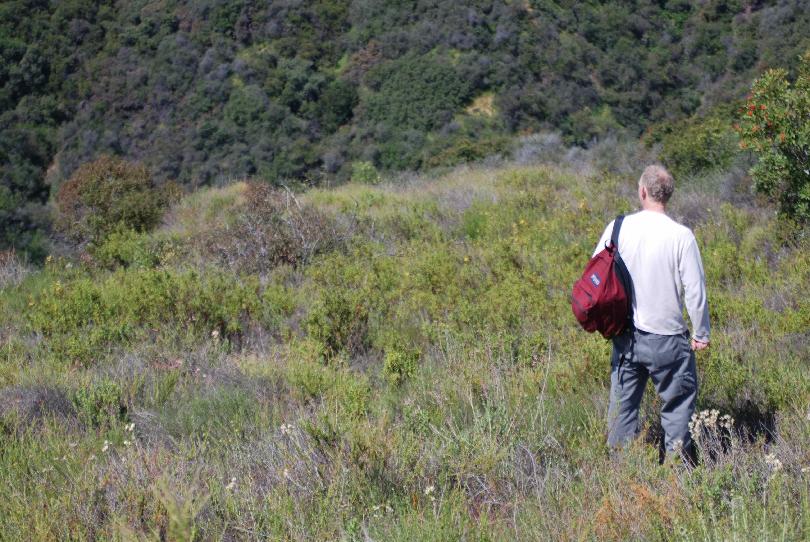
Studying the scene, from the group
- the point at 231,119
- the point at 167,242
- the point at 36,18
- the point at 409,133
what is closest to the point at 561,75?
the point at 409,133

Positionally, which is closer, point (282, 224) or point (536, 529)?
point (536, 529)

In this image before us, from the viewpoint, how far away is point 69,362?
6387 millimetres

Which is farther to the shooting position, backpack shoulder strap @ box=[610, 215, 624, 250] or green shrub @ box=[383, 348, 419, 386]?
green shrub @ box=[383, 348, 419, 386]

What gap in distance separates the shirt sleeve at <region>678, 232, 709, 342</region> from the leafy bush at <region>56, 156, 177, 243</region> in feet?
34.0

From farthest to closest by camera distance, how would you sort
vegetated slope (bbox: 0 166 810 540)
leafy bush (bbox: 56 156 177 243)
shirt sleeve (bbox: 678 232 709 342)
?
leafy bush (bbox: 56 156 177 243), shirt sleeve (bbox: 678 232 709 342), vegetated slope (bbox: 0 166 810 540)

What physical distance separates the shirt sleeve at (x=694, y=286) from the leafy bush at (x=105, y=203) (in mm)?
10354

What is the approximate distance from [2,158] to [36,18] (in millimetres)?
8567

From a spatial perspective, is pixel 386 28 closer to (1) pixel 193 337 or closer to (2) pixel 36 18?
(2) pixel 36 18

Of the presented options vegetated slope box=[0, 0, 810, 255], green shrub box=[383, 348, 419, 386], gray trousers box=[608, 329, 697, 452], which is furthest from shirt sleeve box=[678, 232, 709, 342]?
vegetated slope box=[0, 0, 810, 255]

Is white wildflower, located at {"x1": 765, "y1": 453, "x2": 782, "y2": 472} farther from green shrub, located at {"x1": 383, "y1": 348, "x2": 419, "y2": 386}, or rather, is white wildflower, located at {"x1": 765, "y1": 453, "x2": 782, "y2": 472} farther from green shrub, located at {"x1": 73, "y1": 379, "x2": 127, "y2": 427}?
green shrub, located at {"x1": 73, "y1": 379, "x2": 127, "y2": 427}

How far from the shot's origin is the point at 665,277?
12.5ft

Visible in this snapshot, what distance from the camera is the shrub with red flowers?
741cm

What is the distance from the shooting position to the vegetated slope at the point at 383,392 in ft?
10.4

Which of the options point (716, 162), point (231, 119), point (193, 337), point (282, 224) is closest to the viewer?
point (193, 337)
